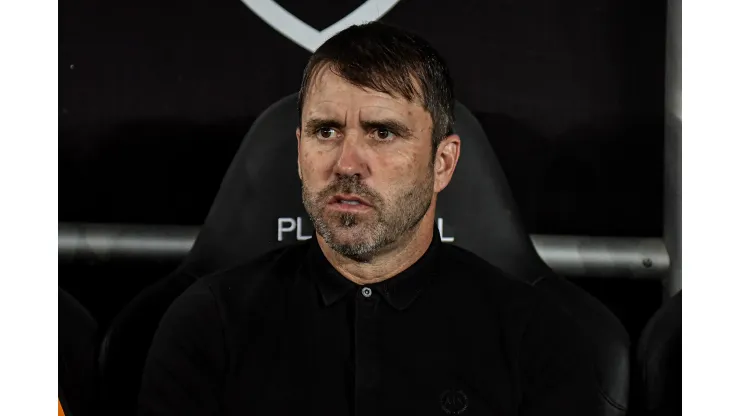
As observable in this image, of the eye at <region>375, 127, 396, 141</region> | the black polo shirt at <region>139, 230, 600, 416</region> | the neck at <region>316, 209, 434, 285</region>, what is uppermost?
the eye at <region>375, 127, 396, 141</region>

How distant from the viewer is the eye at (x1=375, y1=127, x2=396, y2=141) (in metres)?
1.13

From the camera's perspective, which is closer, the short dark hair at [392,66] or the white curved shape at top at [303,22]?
the short dark hair at [392,66]

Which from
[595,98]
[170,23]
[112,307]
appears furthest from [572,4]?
[112,307]

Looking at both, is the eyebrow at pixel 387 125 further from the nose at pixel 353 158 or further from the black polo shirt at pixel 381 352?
the black polo shirt at pixel 381 352

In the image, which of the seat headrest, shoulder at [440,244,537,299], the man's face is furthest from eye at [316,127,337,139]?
shoulder at [440,244,537,299]

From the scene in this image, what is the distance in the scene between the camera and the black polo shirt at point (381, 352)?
117cm

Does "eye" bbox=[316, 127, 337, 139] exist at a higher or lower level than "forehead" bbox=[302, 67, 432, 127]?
lower

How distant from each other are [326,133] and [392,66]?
0.43 ft

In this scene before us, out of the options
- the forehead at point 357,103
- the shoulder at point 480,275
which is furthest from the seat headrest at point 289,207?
the forehead at point 357,103

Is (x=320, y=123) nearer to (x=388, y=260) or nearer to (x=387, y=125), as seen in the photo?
(x=387, y=125)

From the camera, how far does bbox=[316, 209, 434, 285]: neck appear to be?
3.89 ft

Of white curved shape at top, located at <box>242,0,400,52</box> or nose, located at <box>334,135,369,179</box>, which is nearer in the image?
nose, located at <box>334,135,369,179</box>

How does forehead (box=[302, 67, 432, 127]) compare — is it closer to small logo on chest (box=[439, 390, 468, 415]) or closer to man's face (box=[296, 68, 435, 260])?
man's face (box=[296, 68, 435, 260])
